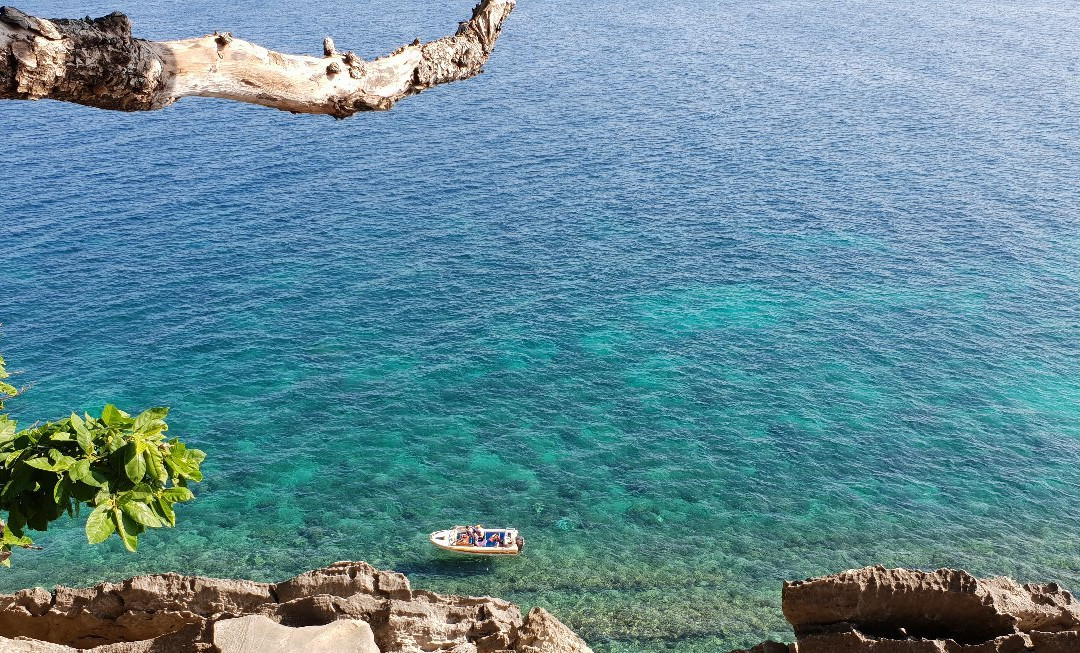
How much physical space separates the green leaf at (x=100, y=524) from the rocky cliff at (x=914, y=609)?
964 centimetres

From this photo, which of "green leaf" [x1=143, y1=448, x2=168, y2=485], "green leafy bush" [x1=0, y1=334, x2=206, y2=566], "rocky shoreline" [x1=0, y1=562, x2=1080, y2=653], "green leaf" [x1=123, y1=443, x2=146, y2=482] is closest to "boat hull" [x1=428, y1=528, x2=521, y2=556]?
"rocky shoreline" [x1=0, y1=562, x2=1080, y2=653]

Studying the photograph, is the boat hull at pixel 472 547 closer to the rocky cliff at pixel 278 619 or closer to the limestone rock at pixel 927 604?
the rocky cliff at pixel 278 619

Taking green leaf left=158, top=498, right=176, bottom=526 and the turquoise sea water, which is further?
the turquoise sea water

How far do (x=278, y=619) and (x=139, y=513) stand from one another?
18.9 ft

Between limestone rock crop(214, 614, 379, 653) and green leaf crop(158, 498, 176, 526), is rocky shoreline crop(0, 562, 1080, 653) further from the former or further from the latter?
green leaf crop(158, 498, 176, 526)

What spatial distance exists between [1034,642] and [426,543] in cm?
3730

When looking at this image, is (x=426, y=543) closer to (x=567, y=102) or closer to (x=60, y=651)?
(x=60, y=651)

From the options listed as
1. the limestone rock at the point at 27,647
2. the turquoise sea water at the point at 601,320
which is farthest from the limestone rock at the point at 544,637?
the turquoise sea water at the point at 601,320

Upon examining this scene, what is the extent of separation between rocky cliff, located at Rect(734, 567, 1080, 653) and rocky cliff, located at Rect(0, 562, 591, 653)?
371 centimetres

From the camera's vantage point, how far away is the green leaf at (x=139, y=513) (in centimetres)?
1087

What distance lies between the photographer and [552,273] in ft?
246

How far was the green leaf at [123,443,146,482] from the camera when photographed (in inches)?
430

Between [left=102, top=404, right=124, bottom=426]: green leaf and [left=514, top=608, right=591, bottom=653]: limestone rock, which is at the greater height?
[left=102, top=404, right=124, bottom=426]: green leaf

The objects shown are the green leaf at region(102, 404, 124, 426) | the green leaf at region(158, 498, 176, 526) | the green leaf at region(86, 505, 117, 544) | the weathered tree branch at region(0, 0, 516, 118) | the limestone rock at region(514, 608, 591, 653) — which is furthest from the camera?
the limestone rock at region(514, 608, 591, 653)
